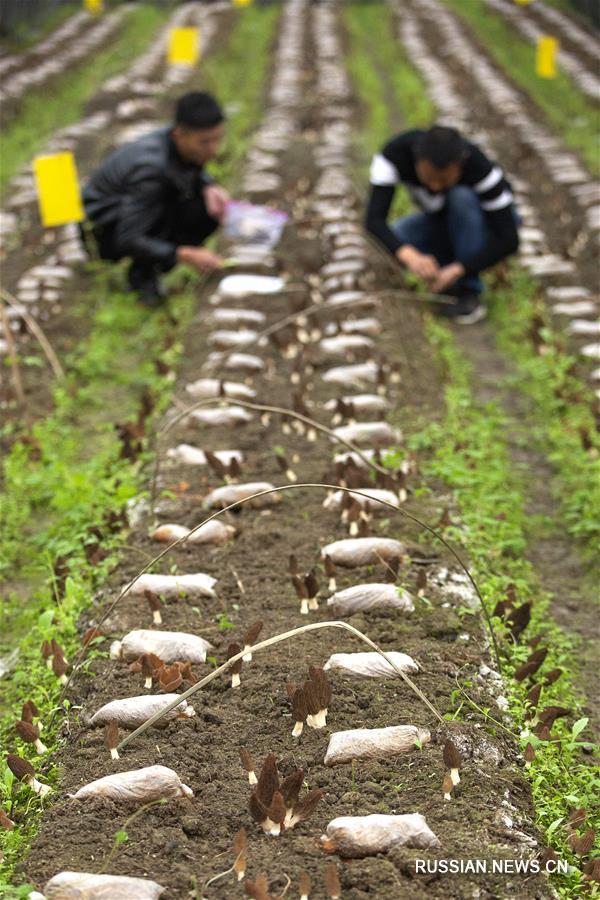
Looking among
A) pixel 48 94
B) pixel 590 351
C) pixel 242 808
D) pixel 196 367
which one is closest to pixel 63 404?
pixel 196 367

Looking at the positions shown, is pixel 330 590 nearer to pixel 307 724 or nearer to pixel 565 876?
pixel 307 724

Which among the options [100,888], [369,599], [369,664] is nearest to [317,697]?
[369,664]

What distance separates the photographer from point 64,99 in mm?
12250

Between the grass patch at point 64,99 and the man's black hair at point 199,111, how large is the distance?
363 centimetres

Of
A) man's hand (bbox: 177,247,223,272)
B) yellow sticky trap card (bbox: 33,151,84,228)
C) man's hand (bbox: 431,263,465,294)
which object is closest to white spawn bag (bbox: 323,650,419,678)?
man's hand (bbox: 431,263,465,294)

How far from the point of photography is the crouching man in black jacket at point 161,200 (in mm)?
5930

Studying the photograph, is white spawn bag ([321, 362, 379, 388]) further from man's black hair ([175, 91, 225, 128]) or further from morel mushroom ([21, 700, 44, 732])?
morel mushroom ([21, 700, 44, 732])

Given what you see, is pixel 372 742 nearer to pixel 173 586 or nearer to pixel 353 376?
pixel 173 586

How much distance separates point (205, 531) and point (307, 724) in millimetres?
1084

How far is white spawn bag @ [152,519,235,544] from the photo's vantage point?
3.63m

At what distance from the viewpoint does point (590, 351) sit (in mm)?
5441

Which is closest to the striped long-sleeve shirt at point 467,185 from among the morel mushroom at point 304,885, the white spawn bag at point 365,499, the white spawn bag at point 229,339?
the white spawn bag at point 229,339

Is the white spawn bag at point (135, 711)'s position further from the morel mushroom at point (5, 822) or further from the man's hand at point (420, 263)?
the man's hand at point (420, 263)

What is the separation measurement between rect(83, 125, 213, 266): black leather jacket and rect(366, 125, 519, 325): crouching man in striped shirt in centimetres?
120
